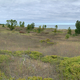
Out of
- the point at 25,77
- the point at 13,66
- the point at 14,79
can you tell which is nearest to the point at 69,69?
the point at 25,77

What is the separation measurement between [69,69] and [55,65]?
1.08 m

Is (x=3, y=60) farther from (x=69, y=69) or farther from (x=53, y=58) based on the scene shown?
(x=69, y=69)

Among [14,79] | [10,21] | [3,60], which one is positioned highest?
[10,21]

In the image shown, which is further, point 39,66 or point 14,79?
point 39,66

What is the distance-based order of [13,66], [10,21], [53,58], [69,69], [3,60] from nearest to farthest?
[69,69] < [13,66] < [3,60] < [53,58] < [10,21]

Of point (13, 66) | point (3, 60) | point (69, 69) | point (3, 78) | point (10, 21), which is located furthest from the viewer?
point (10, 21)

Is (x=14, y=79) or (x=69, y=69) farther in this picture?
(x=69, y=69)

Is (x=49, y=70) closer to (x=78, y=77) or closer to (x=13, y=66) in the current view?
(x=78, y=77)

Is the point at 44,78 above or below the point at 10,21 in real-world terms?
below

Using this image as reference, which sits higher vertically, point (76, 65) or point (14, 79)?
point (76, 65)

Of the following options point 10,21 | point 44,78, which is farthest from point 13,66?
point 10,21

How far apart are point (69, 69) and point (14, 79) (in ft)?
10.9

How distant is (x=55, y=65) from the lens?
652 cm

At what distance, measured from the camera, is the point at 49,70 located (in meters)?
6.00
